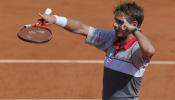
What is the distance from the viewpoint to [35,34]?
21.5 ft

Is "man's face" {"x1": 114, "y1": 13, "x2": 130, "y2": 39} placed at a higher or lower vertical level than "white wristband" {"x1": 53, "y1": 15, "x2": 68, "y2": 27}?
higher

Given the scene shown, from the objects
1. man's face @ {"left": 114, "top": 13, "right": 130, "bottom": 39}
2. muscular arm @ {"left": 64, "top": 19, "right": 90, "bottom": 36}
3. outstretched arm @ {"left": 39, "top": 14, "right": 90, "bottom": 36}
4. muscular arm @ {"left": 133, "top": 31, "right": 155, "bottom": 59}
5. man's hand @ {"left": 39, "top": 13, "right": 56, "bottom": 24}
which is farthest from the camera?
muscular arm @ {"left": 64, "top": 19, "right": 90, "bottom": 36}

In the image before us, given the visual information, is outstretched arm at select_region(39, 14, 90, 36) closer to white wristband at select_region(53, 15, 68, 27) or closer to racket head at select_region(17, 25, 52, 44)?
white wristband at select_region(53, 15, 68, 27)

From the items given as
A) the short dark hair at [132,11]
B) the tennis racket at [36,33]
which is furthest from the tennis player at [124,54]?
the tennis racket at [36,33]

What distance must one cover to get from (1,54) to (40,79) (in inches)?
66.0

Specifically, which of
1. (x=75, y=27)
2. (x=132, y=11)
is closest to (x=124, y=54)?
(x=132, y=11)

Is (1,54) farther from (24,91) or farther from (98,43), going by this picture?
(98,43)

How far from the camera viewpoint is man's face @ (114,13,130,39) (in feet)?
20.0

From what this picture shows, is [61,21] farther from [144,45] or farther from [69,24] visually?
[144,45]

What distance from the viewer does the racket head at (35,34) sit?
6516 millimetres

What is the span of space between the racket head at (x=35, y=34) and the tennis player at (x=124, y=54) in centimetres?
18

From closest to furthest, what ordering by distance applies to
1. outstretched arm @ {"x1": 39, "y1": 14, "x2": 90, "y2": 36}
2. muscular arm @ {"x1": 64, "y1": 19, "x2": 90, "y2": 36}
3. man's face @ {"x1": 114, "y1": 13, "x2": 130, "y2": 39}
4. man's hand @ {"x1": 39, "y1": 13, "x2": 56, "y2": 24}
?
1. man's face @ {"x1": 114, "y1": 13, "x2": 130, "y2": 39}
2. man's hand @ {"x1": 39, "y1": 13, "x2": 56, "y2": 24}
3. outstretched arm @ {"x1": 39, "y1": 14, "x2": 90, "y2": 36}
4. muscular arm @ {"x1": 64, "y1": 19, "x2": 90, "y2": 36}

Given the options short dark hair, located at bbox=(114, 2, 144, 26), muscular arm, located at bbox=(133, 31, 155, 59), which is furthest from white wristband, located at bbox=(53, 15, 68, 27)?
muscular arm, located at bbox=(133, 31, 155, 59)

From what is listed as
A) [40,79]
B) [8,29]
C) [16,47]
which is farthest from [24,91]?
[8,29]
